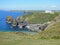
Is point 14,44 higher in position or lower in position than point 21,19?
higher

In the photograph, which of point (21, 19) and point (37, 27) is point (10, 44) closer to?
point (37, 27)

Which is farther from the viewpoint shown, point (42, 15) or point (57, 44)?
point (42, 15)

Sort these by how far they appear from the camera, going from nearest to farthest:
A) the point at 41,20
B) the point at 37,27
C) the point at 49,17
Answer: the point at 37,27 < the point at 41,20 < the point at 49,17

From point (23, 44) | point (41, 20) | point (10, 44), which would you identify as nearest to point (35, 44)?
point (23, 44)

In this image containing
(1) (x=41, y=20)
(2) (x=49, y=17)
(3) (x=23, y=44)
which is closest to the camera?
(3) (x=23, y=44)

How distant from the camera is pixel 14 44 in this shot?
1945 cm

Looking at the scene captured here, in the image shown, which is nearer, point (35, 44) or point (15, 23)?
point (35, 44)

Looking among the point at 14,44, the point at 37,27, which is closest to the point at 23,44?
the point at 14,44

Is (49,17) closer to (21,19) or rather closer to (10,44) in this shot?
(21,19)

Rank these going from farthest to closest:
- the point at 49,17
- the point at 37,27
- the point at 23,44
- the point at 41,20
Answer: the point at 49,17 → the point at 41,20 → the point at 37,27 → the point at 23,44

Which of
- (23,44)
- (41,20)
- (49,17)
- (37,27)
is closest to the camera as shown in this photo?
(23,44)

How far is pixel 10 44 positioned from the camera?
1944 cm

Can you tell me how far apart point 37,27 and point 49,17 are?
50.0 meters

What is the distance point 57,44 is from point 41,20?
133 meters
